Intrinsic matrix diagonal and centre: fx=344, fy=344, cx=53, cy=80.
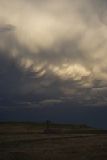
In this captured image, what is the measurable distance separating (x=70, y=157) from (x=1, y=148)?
13.5 metres

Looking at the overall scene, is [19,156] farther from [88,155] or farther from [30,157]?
[88,155]

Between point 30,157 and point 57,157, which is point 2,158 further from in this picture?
point 57,157

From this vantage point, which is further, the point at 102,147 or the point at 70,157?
the point at 102,147

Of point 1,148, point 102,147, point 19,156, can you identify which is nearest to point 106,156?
point 102,147

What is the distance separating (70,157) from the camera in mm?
45875

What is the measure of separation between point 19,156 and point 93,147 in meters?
13.2

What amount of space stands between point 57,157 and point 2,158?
724cm

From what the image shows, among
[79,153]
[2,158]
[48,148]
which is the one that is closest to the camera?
[2,158]

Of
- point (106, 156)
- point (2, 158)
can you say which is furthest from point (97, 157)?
point (2, 158)

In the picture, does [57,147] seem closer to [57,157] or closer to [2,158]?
[57,157]

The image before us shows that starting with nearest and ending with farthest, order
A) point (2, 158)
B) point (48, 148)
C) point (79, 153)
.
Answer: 1. point (2, 158)
2. point (79, 153)
3. point (48, 148)

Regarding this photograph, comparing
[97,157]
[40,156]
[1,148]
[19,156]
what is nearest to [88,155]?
[97,157]

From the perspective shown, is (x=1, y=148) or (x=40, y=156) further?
(x=1, y=148)

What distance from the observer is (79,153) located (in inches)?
1916
